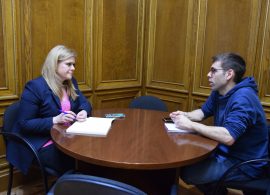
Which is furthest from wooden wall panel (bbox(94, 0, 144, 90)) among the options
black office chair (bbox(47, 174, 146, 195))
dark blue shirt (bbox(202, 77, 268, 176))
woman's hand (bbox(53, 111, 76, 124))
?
black office chair (bbox(47, 174, 146, 195))

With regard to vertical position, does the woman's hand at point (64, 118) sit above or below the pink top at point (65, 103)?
below

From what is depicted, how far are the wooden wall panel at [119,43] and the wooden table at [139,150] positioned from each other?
1.23 metres

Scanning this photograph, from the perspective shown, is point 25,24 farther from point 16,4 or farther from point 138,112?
point 138,112

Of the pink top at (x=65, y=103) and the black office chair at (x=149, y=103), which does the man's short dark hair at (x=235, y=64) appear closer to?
the black office chair at (x=149, y=103)

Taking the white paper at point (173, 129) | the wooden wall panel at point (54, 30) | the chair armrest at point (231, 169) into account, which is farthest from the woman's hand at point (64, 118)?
the chair armrest at point (231, 169)

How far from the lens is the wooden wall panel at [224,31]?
253 cm

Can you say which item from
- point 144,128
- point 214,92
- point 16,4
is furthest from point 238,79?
point 16,4

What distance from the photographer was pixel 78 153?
52.7 inches

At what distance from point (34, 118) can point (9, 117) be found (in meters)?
0.22

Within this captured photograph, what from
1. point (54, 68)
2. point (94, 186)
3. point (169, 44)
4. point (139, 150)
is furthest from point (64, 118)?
point (169, 44)

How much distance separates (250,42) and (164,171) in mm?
1588

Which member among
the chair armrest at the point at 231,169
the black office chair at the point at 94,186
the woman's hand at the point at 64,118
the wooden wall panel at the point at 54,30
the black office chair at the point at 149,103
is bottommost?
the chair armrest at the point at 231,169

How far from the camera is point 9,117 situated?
1942 millimetres

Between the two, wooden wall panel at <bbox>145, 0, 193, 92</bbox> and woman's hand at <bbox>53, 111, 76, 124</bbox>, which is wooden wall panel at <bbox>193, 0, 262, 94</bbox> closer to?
wooden wall panel at <bbox>145, 0, 193, 92</bbox>
